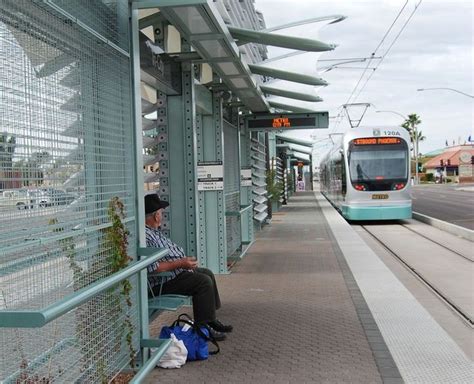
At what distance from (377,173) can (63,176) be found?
60.2ft

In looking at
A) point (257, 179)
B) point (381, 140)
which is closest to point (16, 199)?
point (257, 179)

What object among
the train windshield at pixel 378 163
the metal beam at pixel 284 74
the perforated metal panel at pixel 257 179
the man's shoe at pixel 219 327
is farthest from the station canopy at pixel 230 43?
the train windshield at pixel 378 163

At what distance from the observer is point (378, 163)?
21.6 m

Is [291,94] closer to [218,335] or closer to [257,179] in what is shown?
[257,179]

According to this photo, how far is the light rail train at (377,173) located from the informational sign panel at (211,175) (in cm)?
1230

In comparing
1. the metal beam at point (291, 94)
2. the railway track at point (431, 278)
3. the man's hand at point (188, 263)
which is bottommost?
the railway track at point (431, 278)

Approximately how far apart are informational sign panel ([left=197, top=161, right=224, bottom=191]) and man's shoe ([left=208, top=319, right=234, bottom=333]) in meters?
3.51

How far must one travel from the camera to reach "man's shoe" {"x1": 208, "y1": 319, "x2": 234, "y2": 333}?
6.38 meters

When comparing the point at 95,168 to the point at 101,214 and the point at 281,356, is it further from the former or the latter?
the point at 281,356

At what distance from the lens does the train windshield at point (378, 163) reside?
21.3 metres

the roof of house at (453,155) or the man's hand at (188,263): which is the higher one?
the roof of house at (453,155)

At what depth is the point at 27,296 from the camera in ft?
11.1

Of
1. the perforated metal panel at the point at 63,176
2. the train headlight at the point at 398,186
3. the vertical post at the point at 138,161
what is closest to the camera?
the perforated metal panel at the point at 63,176

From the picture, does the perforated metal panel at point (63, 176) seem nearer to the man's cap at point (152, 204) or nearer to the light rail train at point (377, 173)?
the man's cap at point (152, 204)
